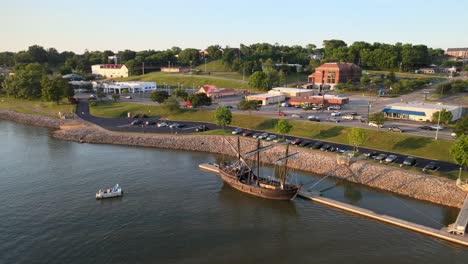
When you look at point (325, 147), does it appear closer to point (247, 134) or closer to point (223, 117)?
point (247, 134)

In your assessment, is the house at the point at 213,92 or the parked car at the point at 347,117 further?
the house at the point at 213,92

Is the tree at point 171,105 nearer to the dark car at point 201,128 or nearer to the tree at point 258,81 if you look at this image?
the dark car at point 201,128

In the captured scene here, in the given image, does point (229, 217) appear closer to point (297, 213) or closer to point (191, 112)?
point (297, 213)

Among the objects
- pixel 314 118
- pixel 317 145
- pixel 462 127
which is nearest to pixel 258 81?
pixel 314 118

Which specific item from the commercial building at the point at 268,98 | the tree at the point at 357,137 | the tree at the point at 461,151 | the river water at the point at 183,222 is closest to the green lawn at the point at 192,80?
the commercial building at the point at 268,98

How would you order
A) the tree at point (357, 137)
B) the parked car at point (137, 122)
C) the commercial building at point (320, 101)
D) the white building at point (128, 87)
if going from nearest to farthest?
the tree at point (357, 137) → the parked car at point (137, 122) → the commercial building at point (320, 101) → the white building at point (128, 87)

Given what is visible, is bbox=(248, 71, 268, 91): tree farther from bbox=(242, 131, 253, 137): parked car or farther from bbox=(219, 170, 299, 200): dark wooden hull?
bbox=(219, 170, 299, 200): dark wooden hull

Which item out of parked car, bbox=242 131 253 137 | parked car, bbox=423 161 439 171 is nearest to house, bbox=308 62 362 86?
parked car, bbox=242 131 253 137
